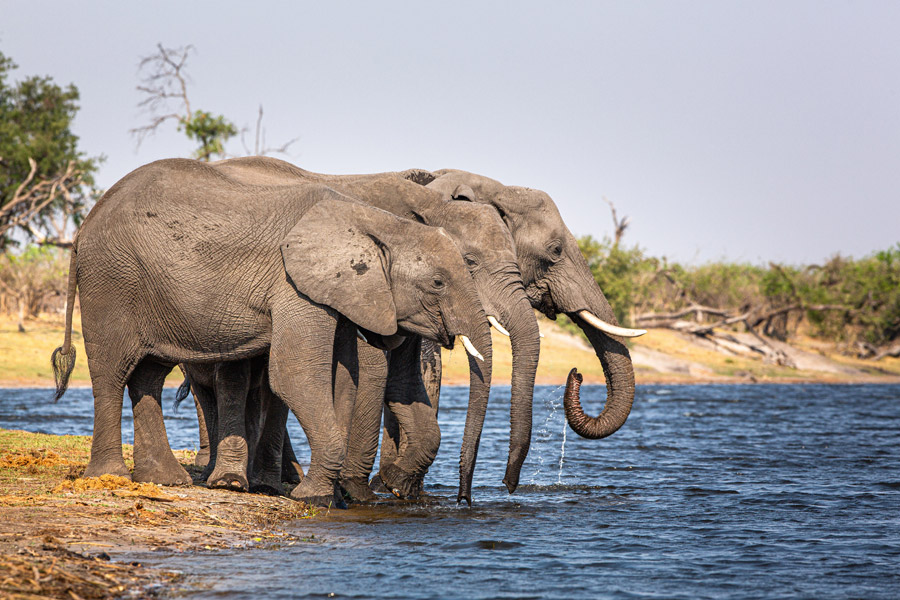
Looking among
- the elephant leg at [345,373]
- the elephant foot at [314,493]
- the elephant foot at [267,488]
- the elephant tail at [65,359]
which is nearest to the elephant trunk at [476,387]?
the elephant leg at [345,373]

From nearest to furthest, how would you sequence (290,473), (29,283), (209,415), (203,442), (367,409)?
1. (367,409)
2. (209,415)
3. (290,473)
4. (203,442)
5. (29,283)

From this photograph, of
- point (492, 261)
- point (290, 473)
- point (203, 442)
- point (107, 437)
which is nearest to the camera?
point (107, 437)

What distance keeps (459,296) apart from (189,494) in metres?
2.74

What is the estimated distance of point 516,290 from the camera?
938cm

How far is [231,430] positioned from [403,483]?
1859 millimetres

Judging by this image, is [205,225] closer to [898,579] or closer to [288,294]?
[288,294]

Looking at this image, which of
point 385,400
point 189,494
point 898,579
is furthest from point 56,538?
point 898,579

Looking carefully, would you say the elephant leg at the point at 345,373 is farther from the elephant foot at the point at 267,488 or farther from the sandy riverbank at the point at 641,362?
the sandy riverbank at the point at 641,362

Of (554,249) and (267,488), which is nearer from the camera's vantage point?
(267,488)

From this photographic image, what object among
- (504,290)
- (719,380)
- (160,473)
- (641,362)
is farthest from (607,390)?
(719,380)

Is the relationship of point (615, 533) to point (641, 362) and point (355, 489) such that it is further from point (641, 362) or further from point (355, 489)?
point (641, 362)

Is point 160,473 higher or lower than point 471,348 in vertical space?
lower

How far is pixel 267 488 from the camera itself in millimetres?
9477

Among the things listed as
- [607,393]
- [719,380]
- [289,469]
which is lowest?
[289,469]
